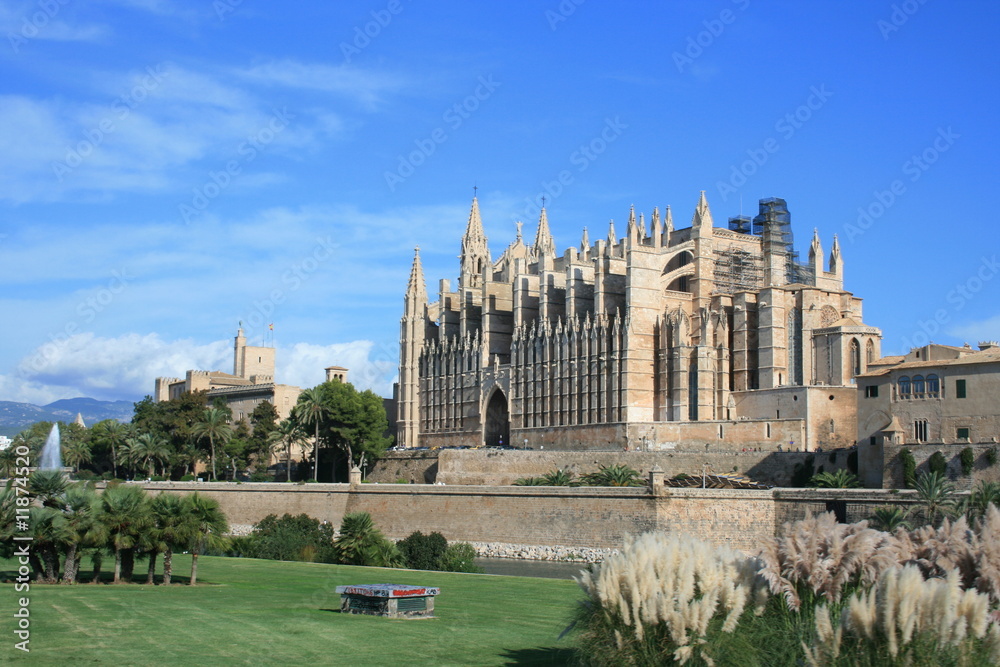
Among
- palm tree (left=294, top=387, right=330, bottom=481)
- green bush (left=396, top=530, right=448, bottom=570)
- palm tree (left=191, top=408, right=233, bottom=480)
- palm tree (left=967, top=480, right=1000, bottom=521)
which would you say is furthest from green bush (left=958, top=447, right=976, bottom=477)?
palm tree (left=191, top=408, right=233, bottom=480)

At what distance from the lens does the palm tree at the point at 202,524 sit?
2791 cm

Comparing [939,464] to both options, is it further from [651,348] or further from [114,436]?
[114,436]

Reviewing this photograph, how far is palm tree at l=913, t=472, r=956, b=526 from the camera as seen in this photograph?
1383 inches

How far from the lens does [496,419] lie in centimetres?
7194

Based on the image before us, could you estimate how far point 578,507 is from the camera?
44031 mm

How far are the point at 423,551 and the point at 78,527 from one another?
1407cm

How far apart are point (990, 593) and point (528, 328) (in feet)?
182

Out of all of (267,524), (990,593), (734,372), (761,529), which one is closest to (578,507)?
(761,529)

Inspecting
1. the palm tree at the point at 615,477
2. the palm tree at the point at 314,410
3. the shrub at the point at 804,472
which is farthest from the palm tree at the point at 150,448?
the shrub at the point at 804,472

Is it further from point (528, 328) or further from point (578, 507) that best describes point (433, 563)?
point (528, 328)

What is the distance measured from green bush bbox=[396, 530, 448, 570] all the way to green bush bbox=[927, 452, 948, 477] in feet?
54.9

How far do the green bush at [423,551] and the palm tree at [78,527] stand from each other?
12543mm

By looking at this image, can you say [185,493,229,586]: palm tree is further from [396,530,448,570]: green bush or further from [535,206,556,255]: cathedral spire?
[535,206,556,255]: cathedral spire

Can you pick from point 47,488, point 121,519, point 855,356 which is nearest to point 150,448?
point 855,356
